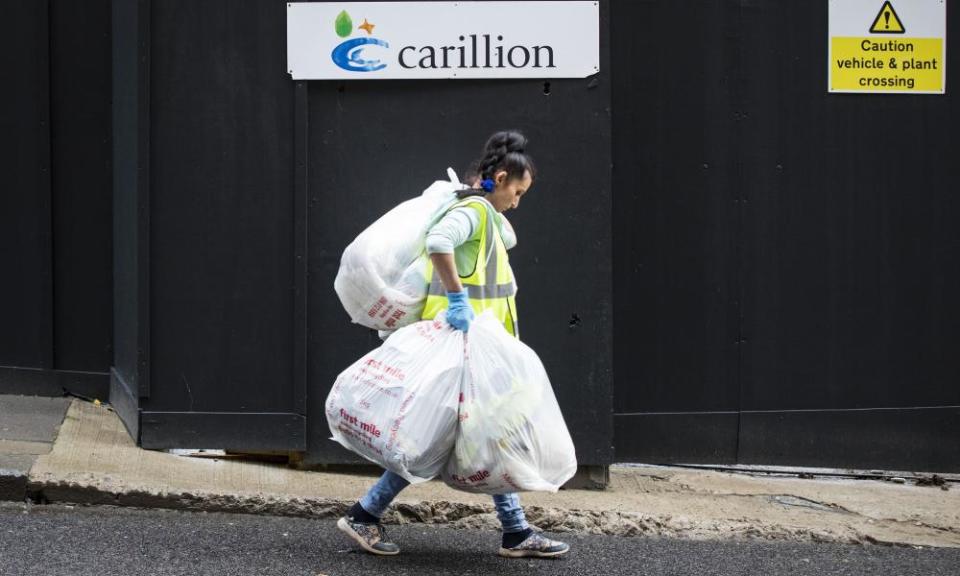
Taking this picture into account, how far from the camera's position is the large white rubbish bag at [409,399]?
5.02 m

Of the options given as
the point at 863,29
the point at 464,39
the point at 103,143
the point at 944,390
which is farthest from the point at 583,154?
the point at 103,143

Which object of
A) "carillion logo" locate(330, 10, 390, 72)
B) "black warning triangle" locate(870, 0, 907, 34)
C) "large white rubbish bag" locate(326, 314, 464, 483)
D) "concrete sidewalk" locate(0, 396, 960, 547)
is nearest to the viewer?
"large white rubbish bag" locate(326, 314, 464, 483)

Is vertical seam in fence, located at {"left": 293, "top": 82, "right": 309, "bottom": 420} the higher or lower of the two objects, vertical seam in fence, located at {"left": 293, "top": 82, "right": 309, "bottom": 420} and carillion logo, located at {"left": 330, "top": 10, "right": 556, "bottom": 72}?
the lower

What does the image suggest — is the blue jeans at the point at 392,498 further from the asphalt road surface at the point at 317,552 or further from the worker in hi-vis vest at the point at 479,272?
the asphalt road surface at the point at 317,552

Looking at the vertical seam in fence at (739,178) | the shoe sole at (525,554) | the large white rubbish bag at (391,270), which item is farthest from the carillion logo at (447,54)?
the shoe sole at (525,554)

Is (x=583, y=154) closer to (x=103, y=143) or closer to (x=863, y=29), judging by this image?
(x=863, y=29)

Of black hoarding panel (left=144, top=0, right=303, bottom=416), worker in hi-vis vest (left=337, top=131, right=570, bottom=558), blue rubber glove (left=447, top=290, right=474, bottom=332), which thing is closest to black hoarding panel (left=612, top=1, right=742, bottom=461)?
black hoarding panel (left=144, top=0, right=303, bottom=416)

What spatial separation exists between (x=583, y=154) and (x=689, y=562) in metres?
2.16

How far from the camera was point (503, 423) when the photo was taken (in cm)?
504

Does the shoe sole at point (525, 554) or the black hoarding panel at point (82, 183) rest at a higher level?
the black hoarding panel at point (82, 183)

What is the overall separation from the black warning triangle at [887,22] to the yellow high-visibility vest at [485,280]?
305cm

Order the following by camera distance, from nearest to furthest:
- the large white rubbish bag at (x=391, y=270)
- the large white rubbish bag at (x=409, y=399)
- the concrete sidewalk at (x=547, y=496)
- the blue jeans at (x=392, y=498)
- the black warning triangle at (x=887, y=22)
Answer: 1. the large white rubbish bag at (x=409, y=399)
2. the large white rubbish bag at (x=391, y=270)
3. the blue jeans at (x=392, y=498)
4. the concrete sidewalk at (x=547, y=496)
5. the black warning triangle at (x=887, y=22)

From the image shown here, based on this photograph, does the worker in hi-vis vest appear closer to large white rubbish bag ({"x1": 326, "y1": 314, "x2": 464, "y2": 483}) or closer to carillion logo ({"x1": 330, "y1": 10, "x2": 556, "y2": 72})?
large white rubbish bag ({"x1": 326, "y1": 314, "x2": 464, "y2": 483})

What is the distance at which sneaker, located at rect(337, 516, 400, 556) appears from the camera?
5441mm
